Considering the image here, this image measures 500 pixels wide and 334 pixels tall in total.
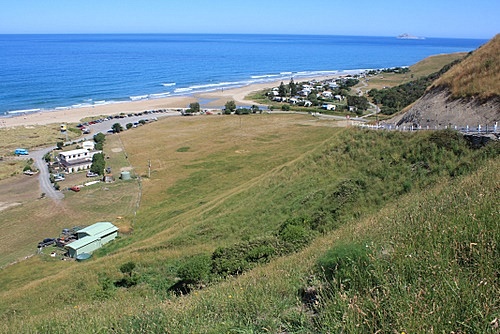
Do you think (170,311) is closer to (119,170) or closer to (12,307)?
(12,307)

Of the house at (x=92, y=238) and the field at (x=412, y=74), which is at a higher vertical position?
the field at (x=412, y=74)

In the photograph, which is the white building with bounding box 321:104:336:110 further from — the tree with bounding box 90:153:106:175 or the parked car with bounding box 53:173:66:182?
the parked car with bounding box 53:173:66:182

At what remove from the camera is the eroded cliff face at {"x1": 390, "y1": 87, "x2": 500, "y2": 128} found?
18.5 metres

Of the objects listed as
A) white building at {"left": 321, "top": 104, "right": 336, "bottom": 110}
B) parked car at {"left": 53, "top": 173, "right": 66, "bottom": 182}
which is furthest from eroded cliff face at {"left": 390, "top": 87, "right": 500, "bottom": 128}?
white building at {"left": 321, "top": 104, "right": 336, "bottom": 110}

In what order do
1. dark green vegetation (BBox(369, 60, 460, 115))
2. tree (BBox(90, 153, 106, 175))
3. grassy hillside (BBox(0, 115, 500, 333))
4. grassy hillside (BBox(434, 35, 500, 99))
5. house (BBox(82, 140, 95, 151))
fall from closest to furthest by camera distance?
grassy hillside (BBox(0, 115, 500, 333)), grassy hillside (BBox(434, 35, 500, 99)), tree (BBox(90, 153, 106, 175)), house (BBox(82, 140, 95, 151)), dark green vegetation (BBox(369, 60, 460, 115))

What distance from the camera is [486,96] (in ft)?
63.3

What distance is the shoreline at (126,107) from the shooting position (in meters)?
76.4

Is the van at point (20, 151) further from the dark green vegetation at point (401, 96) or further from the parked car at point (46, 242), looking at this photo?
the dark green vegetation at point (401, 96)

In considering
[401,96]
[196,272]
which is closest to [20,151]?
[196,272]

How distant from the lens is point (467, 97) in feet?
67.0

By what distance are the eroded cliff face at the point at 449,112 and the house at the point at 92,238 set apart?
19979 mm

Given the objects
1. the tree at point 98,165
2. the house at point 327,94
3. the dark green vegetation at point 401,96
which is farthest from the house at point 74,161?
the house at point 327,94

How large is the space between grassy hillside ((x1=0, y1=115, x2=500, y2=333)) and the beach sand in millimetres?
40992

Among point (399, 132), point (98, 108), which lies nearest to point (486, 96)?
point (399, 132)
